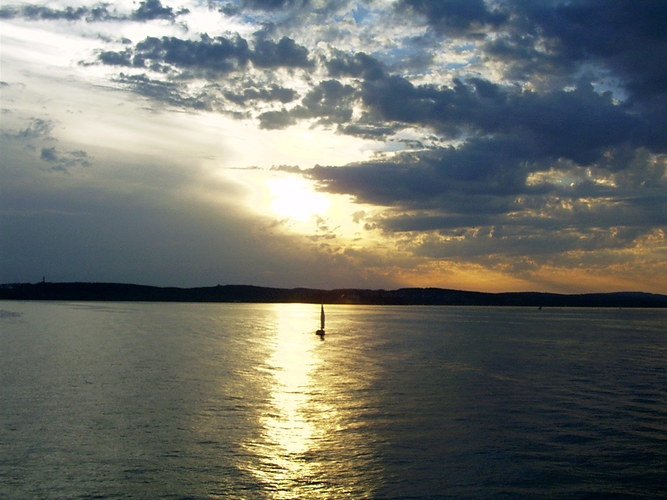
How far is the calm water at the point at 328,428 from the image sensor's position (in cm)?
1555

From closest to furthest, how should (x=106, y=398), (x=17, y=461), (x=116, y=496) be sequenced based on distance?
(x=116, y=496)
(x=17, y=461)
(x=106, y=398)

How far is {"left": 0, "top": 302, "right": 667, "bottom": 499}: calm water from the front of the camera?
612 inches

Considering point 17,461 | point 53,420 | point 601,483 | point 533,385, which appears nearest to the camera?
point 601,483

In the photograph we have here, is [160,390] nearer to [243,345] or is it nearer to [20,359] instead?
[20,359]

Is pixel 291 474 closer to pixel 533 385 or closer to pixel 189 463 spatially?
pixel 189 463

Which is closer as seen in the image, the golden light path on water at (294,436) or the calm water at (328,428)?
the golden light path on water at (294,436)

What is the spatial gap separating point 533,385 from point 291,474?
21.1 meters

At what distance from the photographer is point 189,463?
17.1 meters

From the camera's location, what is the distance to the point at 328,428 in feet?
70.8

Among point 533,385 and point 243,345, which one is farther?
point 243,345

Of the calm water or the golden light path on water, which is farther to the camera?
the calm water

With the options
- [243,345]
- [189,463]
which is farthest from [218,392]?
[243,345]

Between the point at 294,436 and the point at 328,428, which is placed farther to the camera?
the point at 328,428

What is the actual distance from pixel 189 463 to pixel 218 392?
1232 cm
